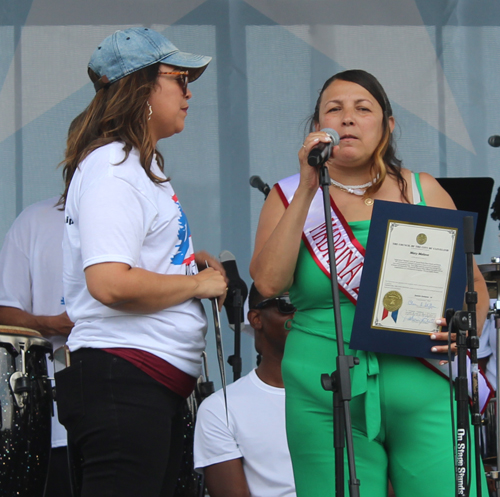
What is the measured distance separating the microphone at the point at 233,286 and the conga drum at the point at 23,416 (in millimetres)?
717

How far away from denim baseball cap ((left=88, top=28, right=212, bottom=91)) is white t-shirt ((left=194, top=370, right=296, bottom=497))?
5.52ft

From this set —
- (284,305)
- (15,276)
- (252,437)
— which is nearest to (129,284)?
(15,276)

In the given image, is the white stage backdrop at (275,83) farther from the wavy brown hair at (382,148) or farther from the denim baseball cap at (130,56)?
the denim baseball cap at (130,56)

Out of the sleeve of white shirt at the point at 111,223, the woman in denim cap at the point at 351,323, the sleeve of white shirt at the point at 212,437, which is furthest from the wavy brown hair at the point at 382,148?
the sleeve of white shirt at the point at 212,437

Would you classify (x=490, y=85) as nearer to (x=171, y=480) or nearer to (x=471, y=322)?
(x=471, y=322)

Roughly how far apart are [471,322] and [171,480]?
86 centimetres

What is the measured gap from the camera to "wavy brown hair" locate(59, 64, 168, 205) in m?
1.97

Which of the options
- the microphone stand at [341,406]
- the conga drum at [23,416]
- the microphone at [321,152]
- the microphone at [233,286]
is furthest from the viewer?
the microphone at [233,286]

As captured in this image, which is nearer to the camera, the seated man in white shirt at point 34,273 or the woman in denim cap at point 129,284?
the woman in denim cap at point 129,284

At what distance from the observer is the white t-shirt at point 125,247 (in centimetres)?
180

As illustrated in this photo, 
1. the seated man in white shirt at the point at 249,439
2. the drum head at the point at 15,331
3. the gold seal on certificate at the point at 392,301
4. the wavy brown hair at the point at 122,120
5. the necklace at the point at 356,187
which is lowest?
the seated man in white shirt at the point at 249,439

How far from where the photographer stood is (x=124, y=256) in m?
1.79

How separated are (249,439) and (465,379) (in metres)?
1.53

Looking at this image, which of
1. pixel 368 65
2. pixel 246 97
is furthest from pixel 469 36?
pixel 246 97
